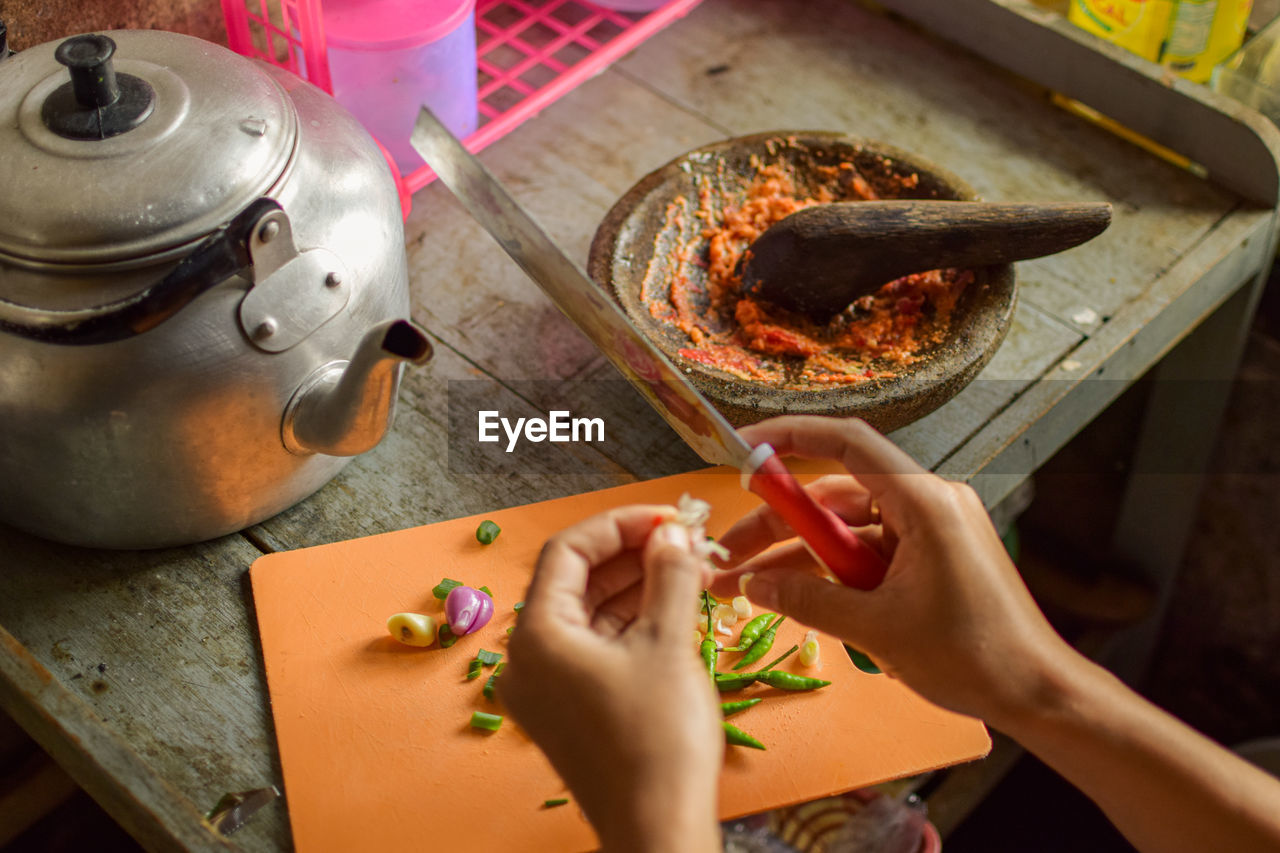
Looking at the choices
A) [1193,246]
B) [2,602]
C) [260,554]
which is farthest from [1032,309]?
[2,602]

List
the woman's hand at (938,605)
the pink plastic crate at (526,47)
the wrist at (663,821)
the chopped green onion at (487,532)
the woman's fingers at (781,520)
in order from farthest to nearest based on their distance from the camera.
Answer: the pink plastic crate at (526,47), the chopped green onion at (487,532), the woman's fingers at (781,520), the woman's hand at (938,605), the wrist at (663,821)

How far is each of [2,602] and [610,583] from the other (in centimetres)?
53

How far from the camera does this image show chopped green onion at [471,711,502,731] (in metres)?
0.87

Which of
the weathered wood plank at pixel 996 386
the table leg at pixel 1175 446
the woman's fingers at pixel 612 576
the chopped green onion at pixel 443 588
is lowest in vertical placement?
the table leg at pixel 1175 446

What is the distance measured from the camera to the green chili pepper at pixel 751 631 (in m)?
0.94

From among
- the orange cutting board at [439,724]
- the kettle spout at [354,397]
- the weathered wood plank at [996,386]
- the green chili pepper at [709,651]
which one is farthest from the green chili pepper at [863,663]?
the kettle spout at [354,397]

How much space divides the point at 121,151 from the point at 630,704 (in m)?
0.52

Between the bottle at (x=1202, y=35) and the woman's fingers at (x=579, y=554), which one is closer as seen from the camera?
the woman's fingers at (x=579, y=554)

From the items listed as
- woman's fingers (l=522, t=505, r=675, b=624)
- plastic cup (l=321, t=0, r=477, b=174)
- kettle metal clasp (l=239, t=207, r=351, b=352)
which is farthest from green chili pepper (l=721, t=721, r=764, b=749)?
plastic cup (l=321, t=0, r=477, b=174)

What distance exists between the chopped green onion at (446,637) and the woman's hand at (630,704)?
0.26 meters

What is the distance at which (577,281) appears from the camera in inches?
35.7

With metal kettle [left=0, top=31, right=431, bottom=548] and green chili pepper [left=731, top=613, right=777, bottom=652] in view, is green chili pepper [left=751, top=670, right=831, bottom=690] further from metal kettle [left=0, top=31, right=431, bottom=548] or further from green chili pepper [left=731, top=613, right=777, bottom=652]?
metal kettle [left=0, top=31, right=431, bottom=548]

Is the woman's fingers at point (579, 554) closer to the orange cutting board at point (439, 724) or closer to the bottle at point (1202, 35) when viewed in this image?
the orange cutting board at point (439, 724)

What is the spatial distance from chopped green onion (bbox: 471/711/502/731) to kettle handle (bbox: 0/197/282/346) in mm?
369
